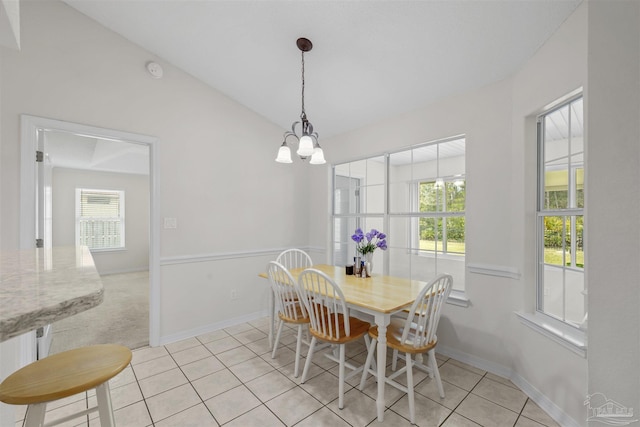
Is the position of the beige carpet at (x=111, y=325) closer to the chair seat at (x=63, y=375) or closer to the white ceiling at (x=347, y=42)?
the chair seat at (x=63, y=375)

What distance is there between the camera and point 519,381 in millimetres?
2076

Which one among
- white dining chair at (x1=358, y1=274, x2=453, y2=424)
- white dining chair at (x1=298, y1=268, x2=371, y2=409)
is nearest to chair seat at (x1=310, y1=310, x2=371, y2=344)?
white dining chair at (x1=298, y1=268, x2=371, y2=409)

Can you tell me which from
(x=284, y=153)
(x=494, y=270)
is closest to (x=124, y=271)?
(x=284, y=153)

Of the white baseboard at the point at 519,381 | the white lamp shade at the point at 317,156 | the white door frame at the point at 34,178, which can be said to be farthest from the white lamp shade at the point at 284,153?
the white baseboard at the point at 519,381

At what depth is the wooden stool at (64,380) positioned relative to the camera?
86cm

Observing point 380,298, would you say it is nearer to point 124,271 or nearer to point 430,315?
point 430,315

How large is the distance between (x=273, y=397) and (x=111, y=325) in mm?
2561

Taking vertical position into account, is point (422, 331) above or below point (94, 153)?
below

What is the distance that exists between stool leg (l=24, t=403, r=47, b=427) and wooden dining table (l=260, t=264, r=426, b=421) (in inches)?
60.5

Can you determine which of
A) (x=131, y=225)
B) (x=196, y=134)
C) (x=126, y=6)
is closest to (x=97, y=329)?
(x=196, y=134)

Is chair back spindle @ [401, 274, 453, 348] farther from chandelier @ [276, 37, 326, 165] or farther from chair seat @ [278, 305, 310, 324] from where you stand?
chandelier @ [276, 37, 326, 165]

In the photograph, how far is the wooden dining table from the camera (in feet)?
5.77

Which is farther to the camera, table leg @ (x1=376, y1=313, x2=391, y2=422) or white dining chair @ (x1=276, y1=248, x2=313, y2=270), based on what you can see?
white dining chair @ (x1=276, y1=248, x2=313, y2=270)

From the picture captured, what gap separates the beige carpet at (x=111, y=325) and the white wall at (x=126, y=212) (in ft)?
6.17
